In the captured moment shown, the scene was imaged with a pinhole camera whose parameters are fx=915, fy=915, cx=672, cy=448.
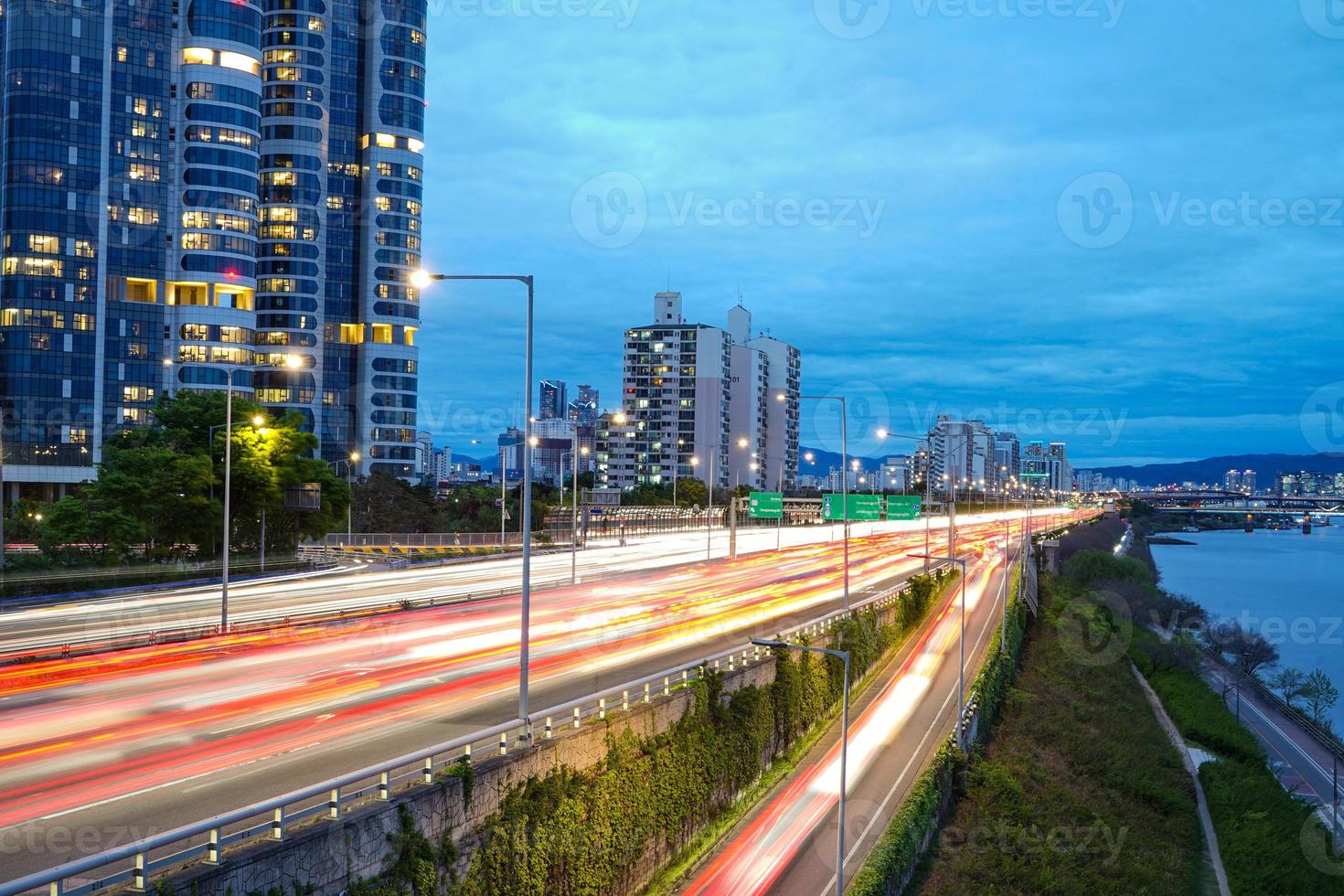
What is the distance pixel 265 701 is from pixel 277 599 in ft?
58.2

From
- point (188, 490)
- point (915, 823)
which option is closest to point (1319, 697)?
point (915, 823)

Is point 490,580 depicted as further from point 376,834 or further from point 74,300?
point 74,300

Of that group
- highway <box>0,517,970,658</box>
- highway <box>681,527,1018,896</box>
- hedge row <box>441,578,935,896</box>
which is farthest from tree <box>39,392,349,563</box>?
highway <box>681,527,1018,896</box>

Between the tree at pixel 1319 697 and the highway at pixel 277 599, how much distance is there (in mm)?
43287

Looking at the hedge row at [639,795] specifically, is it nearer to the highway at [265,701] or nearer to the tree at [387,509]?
the highway at [265,701]

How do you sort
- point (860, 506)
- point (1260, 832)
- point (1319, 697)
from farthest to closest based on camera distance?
point (1319, 697) < point (860, 506) < point (1260, 832)

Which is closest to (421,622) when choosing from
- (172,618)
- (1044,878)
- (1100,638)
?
(172,618)

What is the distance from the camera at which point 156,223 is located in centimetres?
10150

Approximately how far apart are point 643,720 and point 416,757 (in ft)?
27.9

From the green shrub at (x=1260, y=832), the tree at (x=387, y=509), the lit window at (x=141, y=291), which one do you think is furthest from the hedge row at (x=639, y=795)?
the lit window at (x=141, y=291)

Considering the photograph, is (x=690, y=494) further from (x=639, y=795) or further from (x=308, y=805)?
(x=308, y=805)

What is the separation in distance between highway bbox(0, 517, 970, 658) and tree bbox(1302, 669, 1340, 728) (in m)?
43.3

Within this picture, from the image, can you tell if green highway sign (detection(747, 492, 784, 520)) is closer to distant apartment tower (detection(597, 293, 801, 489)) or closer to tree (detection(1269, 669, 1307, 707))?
tree (detection(1269, 669, 1307, 707))

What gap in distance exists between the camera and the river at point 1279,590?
82.6 metres
